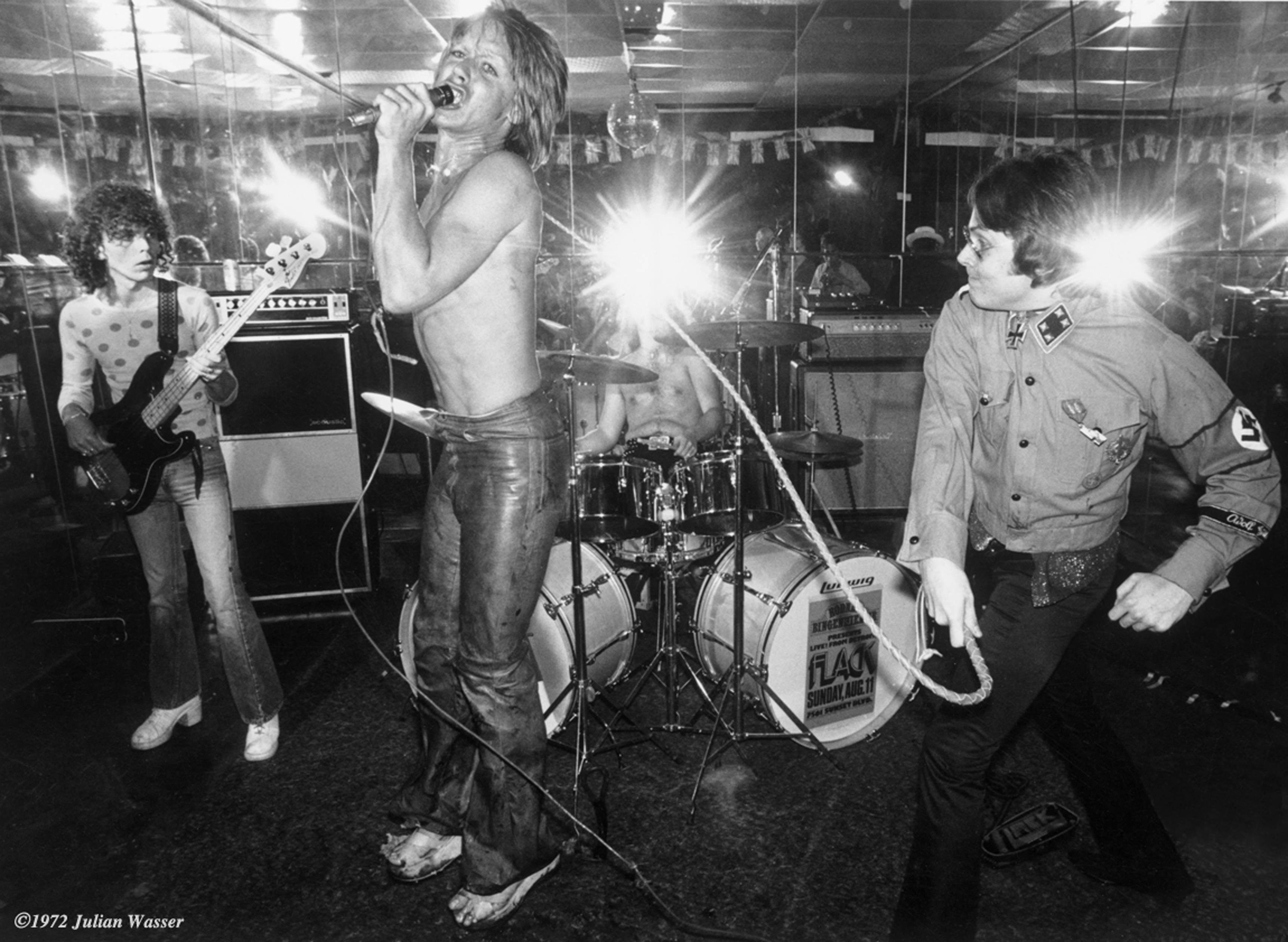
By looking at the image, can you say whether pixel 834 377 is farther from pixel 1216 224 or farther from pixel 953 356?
pixel 953 356

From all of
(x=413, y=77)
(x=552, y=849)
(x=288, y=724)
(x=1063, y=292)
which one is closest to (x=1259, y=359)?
(x=1063, y=292)

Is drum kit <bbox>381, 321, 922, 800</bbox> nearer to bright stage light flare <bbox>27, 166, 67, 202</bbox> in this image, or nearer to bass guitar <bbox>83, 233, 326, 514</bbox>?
bass guitar <bbox>83, 233, 326, 514</bbox>

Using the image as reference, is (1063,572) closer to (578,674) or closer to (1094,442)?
(1094,442)

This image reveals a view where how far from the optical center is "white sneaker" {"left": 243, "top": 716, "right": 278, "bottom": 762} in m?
3.32

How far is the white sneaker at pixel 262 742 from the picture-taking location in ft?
10.9

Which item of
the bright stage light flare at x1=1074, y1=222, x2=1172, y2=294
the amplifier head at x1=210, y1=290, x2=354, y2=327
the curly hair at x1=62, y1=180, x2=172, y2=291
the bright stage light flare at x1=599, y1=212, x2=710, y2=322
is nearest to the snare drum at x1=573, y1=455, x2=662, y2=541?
the curly hair at x1=62, y1=180, x2=172, y2=291

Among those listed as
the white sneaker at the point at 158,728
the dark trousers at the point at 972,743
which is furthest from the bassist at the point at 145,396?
the dark trousers at the point at 972,743

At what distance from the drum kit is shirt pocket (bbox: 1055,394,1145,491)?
4.26ft

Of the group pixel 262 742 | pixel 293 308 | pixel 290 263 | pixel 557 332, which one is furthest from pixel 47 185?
pixel 262 742

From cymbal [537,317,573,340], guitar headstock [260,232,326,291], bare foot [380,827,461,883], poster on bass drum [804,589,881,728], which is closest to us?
bare foot [380,827,461,883]

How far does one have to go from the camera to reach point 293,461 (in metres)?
5.13

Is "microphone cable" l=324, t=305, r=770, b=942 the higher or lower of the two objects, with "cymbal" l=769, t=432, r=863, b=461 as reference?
lower

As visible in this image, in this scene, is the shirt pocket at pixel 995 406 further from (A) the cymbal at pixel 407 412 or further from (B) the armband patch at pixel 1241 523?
(A) the cymbal at pixel 407 412

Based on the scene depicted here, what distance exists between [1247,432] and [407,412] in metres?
1.87
